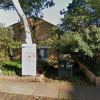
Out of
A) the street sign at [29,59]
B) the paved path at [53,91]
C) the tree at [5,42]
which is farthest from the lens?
the tree at [5,42]

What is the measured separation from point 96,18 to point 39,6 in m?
4.78

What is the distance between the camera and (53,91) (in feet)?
13.5

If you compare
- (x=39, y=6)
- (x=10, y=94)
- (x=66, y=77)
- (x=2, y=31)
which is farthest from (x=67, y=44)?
(x=39, y=6)

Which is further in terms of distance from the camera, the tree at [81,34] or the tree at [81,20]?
the tree at [81,20]

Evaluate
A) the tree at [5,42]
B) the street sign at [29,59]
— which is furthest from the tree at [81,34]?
the tree at [5,42]

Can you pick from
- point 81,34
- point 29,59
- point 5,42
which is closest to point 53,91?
point 29,59

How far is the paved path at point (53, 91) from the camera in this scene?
12.1 ft

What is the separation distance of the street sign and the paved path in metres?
0.86

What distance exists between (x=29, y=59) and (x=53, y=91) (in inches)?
87.0

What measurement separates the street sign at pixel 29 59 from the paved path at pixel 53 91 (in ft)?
2.83

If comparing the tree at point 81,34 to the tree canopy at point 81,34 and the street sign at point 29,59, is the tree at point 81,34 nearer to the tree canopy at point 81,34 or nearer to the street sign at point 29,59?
the tree canopy at point 81,34

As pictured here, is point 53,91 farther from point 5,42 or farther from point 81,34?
point 5,42

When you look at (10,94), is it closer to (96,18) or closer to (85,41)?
(85,41)

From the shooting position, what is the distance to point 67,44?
516 cm
